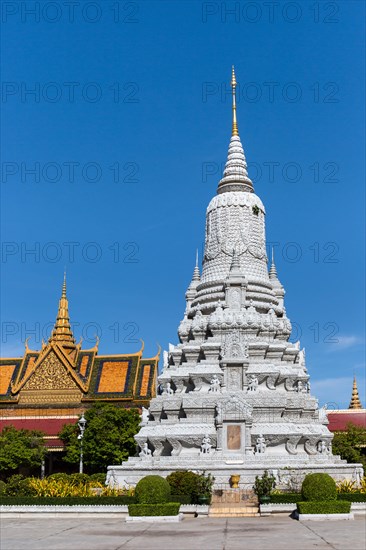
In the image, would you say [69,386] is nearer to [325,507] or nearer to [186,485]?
[186,485]

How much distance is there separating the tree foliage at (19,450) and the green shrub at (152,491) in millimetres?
20924

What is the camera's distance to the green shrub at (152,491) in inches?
942

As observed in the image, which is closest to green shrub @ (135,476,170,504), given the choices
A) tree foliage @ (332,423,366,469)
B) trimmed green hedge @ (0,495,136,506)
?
trimmed green hedge @ (0,495,136,506)

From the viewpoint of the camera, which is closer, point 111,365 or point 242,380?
point 242,380

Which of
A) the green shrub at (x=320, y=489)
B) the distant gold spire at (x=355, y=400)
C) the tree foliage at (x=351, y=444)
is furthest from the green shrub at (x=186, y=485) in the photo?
the distant gold spire at (x=355, y=400)

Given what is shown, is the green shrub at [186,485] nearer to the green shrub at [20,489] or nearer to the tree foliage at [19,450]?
the green shrub at [20,489]

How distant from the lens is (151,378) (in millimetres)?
53688

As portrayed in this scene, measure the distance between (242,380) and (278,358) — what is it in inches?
132

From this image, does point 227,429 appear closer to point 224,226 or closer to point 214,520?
point 214,520

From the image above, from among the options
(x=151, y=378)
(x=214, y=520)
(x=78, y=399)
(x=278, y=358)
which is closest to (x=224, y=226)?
(x=278, y=358)

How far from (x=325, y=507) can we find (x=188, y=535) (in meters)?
6.14

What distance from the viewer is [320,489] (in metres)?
24.1

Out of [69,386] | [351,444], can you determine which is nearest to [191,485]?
[351,444]

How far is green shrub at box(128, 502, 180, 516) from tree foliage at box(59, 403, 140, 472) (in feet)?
62.1
